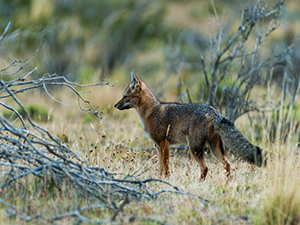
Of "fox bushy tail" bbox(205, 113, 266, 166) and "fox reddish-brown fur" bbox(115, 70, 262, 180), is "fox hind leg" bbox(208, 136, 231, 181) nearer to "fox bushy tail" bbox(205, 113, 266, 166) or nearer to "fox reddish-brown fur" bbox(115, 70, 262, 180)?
"fox reddish-brown fur" bbox(115, 70, 262, 180)

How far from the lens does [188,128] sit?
16.3 feet

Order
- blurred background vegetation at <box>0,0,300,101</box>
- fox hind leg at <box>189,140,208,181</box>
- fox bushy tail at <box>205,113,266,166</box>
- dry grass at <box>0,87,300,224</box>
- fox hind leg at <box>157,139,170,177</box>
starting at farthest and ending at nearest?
blurred background vegetation at <box>0,0,300,101</box>
fox hind leg at <box>157,139,170,177</box>
fox hind leg at <box>189,140,208,181</box>
fox bushy tail at <box>205,113,266,166</box>
dry grass at <box>0,87,300,224</box>

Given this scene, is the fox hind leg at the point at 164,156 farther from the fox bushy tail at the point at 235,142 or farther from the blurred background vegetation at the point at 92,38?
the blurred background vegetation at the point at 92,38

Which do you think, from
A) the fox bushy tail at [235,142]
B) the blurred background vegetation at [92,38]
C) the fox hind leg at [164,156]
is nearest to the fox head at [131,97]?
the fox hind leg at [164,156]

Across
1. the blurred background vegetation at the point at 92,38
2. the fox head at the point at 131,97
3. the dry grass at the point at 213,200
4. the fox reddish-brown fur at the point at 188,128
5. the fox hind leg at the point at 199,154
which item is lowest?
the dry grass at the point at 213,200

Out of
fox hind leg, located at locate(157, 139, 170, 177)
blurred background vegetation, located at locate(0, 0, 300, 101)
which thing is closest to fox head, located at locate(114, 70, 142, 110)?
fox hind leg, located at locate(157, 139, 170, 177)

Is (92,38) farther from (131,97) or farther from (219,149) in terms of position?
(219,149)

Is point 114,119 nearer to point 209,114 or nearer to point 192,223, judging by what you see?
point 209,114

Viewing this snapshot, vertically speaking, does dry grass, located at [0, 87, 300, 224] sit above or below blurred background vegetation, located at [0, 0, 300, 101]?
below

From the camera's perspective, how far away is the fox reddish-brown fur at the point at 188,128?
448cm

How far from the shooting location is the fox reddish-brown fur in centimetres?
448

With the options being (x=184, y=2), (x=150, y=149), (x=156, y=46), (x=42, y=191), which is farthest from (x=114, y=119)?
(x=184, y=2)

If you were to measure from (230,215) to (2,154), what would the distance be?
7.87 ft

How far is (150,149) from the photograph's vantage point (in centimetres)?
A: 664
